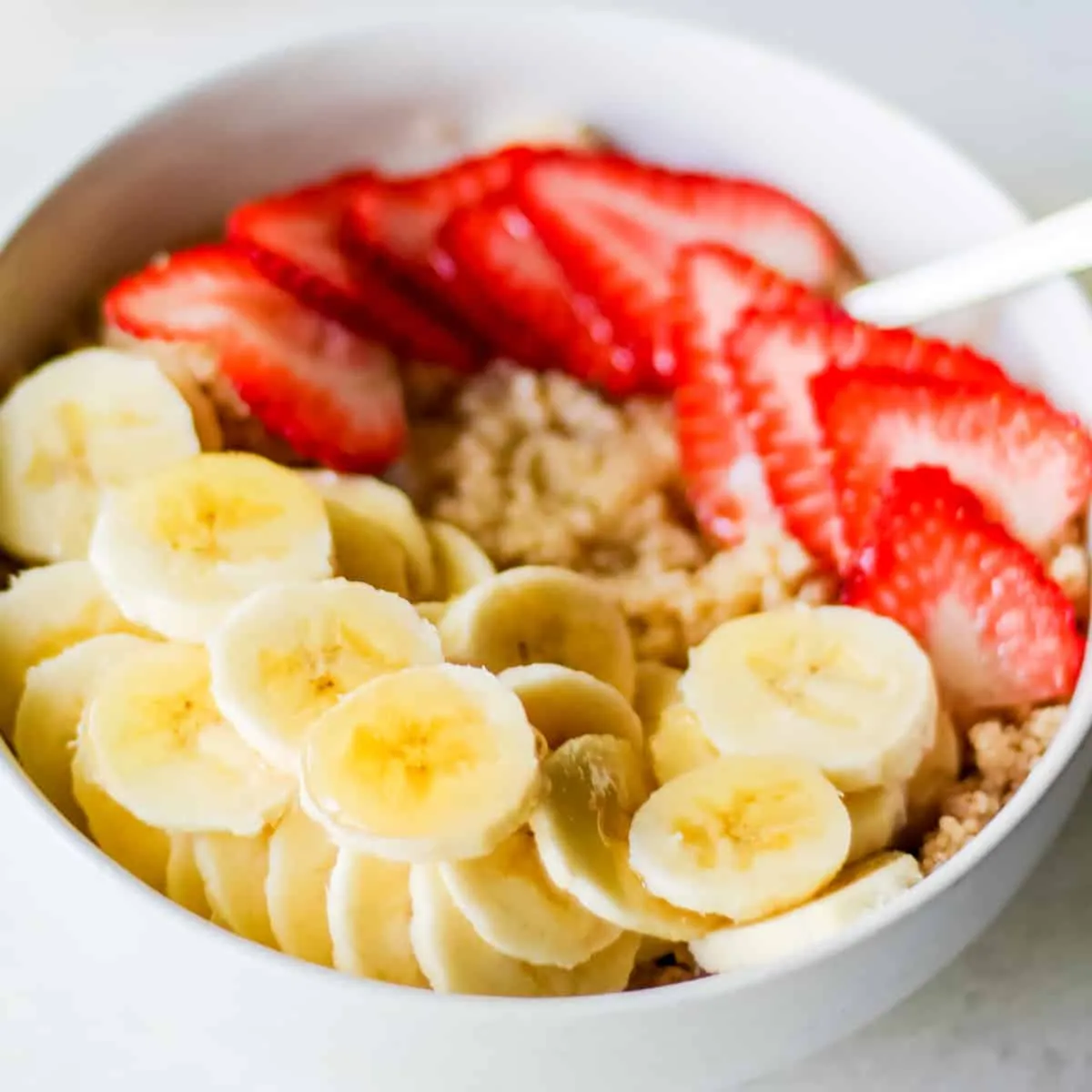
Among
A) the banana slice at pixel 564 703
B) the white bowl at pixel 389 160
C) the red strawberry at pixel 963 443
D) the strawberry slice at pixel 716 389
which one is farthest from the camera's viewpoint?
the strawberry slice at pixel 716 389

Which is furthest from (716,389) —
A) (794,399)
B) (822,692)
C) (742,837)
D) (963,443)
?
(742,837)

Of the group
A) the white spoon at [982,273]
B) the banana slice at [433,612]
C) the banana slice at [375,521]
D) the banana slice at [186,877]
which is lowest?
the banana slice at [186,877]

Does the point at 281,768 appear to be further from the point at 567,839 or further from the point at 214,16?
the point at 214,16

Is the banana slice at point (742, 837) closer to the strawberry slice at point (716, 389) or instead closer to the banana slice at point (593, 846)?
the banana slice at point (593, 846)

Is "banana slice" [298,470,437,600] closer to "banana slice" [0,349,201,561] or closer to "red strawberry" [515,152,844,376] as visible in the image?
"banana slice" [0,349,201,561]

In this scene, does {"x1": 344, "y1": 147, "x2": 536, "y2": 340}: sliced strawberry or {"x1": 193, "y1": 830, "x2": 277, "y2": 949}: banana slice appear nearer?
{"x1": 193, "y1": 830, "x2": 277, "y2": 949}: banana slice

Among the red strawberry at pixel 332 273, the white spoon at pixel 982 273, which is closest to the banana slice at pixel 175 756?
the red strawberry at pixel 332 273

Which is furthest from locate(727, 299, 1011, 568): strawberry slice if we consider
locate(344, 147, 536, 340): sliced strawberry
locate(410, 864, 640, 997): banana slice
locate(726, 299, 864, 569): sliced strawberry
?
locate(410, 864, 640, 997): banana slice
